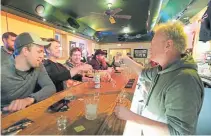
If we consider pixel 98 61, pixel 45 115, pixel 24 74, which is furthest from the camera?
pixel 98 61

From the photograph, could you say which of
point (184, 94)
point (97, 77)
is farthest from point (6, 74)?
point (184, 94)

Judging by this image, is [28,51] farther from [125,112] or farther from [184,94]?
[184,94]

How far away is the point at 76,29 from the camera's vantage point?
6.25m

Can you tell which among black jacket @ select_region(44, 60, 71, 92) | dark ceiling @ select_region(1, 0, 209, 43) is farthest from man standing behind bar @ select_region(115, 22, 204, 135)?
dark ceiling @ select_region(1, 0, 209, 43)

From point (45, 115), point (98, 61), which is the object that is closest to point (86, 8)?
point (98, 61)

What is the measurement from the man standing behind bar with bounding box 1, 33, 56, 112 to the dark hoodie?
1066 millimetres

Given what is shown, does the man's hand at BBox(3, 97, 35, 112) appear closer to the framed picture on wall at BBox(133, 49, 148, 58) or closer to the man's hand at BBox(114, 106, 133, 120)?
the man's hand at BBox(114, 106, 133, 120)

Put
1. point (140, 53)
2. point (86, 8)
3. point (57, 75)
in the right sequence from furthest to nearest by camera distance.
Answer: point (140, 53), point (86, 8), point (57, 75)

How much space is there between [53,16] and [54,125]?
4.46 metres

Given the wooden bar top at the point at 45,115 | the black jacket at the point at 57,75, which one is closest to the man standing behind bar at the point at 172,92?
the wooden bar top at the point at 45,115

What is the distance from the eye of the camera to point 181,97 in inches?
→ 33.9

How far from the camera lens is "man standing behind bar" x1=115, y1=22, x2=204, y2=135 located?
0.85 metres

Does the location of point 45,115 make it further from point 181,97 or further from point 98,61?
point 98,61

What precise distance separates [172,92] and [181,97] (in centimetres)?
7
